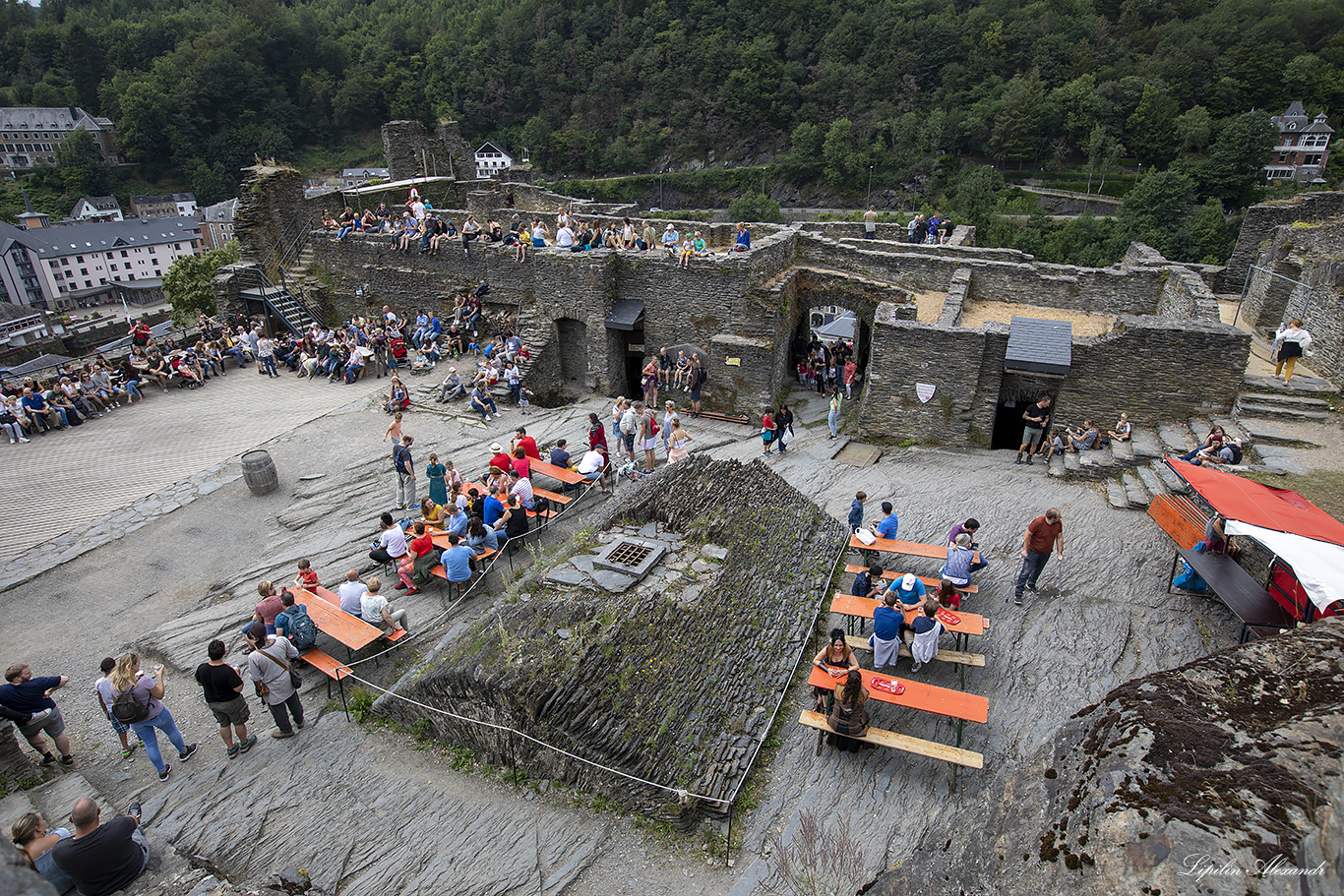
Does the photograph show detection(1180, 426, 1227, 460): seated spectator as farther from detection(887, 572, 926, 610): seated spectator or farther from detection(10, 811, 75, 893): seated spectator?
detection(10, 811, 75, 893): seated spectator

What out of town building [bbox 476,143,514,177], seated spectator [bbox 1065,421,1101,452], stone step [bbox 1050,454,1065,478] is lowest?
stone step [bbox 1050,454,1065,478]

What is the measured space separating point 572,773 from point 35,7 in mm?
155438

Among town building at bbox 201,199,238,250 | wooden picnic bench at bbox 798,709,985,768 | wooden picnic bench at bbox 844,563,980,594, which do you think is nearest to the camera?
wooden picnic bench at bbox 798,709,985,768

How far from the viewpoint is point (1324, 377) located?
13.4 meters

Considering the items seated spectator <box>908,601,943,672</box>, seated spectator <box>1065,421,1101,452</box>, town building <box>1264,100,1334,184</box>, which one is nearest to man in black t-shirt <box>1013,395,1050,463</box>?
seated spectator <box>1065,421,1101,452</box>

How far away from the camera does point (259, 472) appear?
13.5 metres

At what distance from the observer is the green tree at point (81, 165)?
87938 millimetres

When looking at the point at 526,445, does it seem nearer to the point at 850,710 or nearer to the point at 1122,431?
the point at 850,710

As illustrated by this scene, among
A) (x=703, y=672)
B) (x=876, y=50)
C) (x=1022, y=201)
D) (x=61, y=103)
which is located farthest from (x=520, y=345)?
(x=61, y=103)

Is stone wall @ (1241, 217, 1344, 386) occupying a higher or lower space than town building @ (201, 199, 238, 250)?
higher

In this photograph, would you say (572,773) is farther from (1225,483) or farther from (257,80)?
(257,80)

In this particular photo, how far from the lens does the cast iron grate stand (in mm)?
9258

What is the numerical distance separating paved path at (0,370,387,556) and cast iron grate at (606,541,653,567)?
10.4 m

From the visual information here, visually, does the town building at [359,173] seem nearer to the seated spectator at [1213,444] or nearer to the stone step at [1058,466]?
the stone step at [1058,466]
